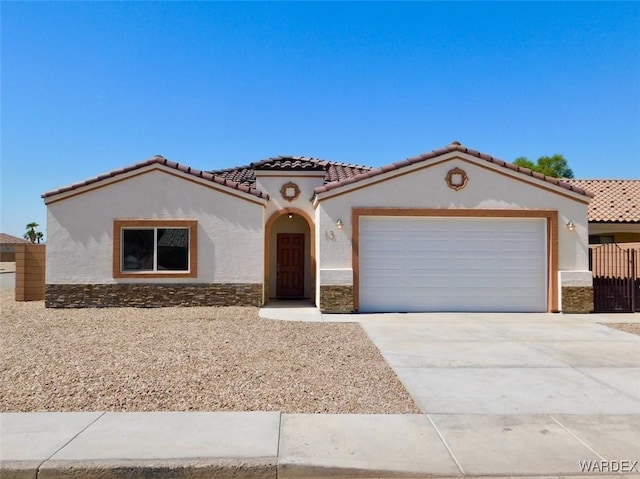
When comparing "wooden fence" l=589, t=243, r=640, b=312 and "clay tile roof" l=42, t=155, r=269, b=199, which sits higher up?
"clay tile roof" l=42, t=155, r=269, b=199

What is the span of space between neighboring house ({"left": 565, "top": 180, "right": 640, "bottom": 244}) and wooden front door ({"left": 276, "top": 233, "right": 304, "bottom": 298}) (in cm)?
1241

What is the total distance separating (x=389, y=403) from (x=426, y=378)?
1253 millimetres

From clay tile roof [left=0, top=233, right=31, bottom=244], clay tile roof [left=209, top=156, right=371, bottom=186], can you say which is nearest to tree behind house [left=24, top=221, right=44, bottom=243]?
clay tile roof [left=0, top=233, right=31, bottom=244]

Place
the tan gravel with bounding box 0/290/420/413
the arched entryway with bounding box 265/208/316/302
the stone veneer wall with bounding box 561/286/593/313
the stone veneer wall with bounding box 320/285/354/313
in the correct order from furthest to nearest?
1. the arched entryway with bounding box 265/208/316/302
2. the stone veneer wall with bounding box 561/286/593/313
3. the stone veneer wall with bounding box 320/285/354/313
4. the tan gravel with bounding box 0/290/420/413

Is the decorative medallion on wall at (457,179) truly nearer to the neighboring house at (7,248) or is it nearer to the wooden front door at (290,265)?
the wooden front door at (290,265)

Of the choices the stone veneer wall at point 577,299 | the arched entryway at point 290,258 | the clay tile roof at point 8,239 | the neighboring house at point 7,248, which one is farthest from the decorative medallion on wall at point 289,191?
the clay tile roof at point 8,239

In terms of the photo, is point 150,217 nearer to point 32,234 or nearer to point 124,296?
point 124,296

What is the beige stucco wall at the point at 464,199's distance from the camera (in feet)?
41.7

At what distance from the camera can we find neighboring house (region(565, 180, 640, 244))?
62.6 feet

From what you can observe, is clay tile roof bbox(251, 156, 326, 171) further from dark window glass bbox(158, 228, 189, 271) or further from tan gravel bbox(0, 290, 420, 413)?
tan gravel bbox(0, 290, 420, 413)

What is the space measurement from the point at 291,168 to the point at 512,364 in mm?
9713

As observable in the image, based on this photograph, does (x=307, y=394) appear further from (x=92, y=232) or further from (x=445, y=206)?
(x=92, y=232)

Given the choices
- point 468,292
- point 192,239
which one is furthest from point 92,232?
point 468,292
